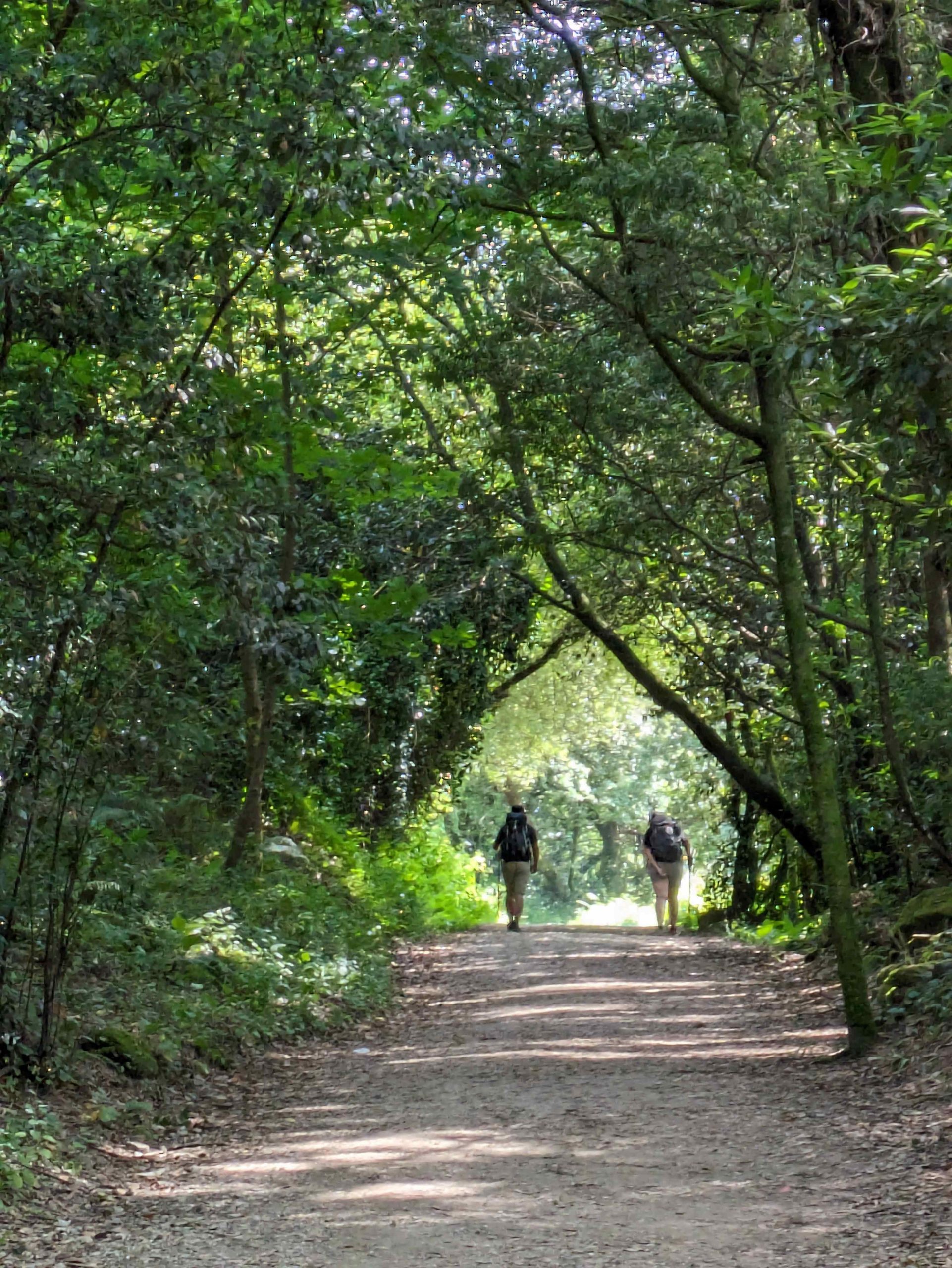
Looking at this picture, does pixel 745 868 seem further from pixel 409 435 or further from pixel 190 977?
pixel 190 977

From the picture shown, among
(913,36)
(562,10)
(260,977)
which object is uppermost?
(562,10)

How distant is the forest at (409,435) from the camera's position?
7586 millimetres

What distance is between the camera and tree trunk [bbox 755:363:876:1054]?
30.6 feet

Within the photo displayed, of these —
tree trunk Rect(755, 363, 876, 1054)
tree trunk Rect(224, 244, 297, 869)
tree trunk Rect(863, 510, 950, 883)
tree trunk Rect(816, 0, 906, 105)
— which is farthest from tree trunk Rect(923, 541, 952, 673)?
tree trunk Rect(224, 244, 297, 869)

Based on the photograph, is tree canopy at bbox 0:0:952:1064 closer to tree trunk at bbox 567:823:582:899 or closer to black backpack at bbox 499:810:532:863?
black backpack at bbox 499:810:532:863

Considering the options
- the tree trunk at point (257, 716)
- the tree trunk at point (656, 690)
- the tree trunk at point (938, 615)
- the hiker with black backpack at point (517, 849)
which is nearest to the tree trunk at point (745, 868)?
the hiker with black backpack at point (517, 849)

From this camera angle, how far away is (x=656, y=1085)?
889 centimetres

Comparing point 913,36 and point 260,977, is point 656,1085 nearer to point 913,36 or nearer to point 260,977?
point 260,977

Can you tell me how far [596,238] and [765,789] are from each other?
6713 millimetres

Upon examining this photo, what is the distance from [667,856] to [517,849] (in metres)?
2.31

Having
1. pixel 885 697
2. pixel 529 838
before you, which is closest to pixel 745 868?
pixel 529 838

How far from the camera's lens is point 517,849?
67.4 ft

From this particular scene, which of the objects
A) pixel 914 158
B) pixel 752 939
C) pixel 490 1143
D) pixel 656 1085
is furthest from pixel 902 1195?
pixel 752 939

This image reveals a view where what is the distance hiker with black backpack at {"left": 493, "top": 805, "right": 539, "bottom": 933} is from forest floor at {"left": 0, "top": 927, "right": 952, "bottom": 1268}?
8.70 metres
